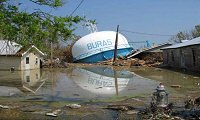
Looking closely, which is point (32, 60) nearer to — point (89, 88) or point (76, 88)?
point (76, 88)

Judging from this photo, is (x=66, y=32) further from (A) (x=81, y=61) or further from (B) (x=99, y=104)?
(A) (x=81, y=61)

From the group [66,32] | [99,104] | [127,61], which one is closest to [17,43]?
[66,32]

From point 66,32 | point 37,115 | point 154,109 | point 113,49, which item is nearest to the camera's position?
point 154,109

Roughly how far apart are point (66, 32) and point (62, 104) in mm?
2818

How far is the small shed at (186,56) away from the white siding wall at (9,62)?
1858cm

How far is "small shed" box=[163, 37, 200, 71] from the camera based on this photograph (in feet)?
106

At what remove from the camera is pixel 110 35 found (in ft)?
192

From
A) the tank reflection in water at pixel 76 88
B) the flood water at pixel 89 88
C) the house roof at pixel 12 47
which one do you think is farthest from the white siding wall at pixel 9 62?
the tank reflection in water at pixel 76 88

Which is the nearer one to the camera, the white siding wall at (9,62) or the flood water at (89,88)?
the flood water at (89,88)

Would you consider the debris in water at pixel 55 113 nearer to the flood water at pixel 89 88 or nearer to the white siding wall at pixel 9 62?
the flood water at pixel 89 88

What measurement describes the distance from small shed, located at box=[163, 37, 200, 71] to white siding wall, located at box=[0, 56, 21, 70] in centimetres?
1858

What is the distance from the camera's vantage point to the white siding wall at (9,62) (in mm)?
41594

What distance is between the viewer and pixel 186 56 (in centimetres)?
3591

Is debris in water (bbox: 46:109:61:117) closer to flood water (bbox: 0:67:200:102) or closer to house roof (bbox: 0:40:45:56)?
flood water (bbox: 0:67:200:102)
